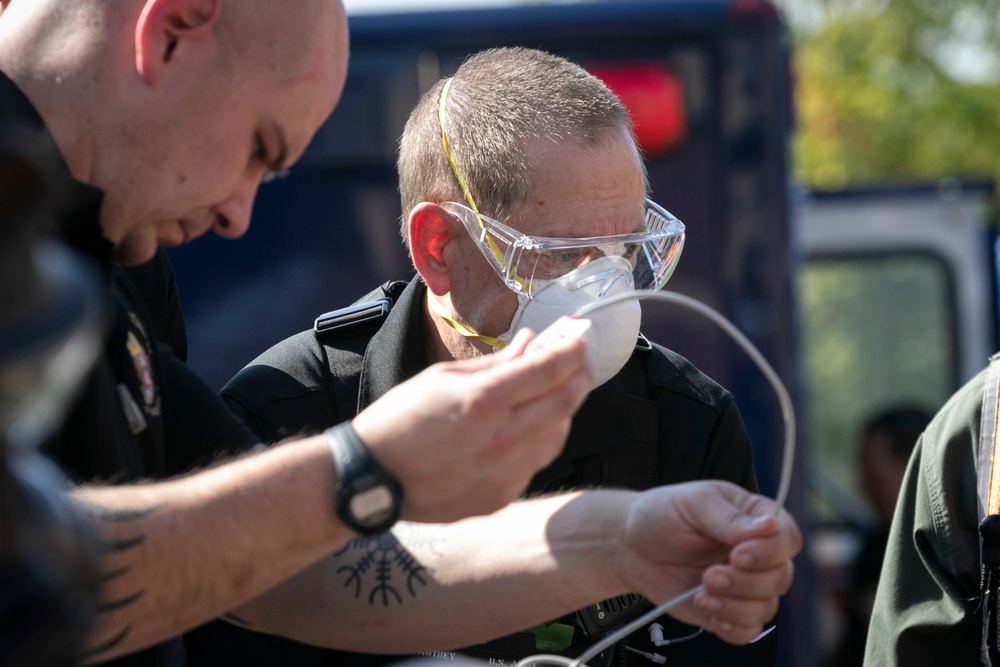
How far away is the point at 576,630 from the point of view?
2373mm

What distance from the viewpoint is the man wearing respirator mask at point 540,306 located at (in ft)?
7.94

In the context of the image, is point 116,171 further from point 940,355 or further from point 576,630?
point 940,355

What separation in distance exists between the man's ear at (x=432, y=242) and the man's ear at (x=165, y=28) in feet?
3.05

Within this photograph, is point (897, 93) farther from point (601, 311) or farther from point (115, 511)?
point (115, 511)

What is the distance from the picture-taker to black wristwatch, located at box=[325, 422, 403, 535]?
1518mm

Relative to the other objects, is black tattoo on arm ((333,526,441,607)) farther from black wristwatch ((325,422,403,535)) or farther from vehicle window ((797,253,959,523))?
vehicle window ((797,253,959,523))

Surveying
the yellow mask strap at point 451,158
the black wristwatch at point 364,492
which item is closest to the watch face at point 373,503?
the black wristwatch at point 364,492

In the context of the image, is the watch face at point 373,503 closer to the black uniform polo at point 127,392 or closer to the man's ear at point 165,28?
the black uniform polo at point 127,392

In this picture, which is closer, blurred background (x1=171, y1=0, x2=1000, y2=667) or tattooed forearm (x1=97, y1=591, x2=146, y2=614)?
tattooed forearm (x1=97, y1=591, x2=146, y2=614)

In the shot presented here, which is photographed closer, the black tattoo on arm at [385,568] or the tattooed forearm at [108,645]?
the tattooed forearm at [108,645]

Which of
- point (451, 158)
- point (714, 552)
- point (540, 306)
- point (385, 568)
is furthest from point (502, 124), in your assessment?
point (714, 552)

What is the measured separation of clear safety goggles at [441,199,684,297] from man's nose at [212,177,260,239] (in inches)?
25.5

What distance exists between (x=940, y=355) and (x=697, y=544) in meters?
5.49

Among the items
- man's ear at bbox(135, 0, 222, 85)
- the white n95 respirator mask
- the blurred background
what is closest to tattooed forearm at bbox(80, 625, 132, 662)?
man's ear at bbox(135, 0, 222, 85)
